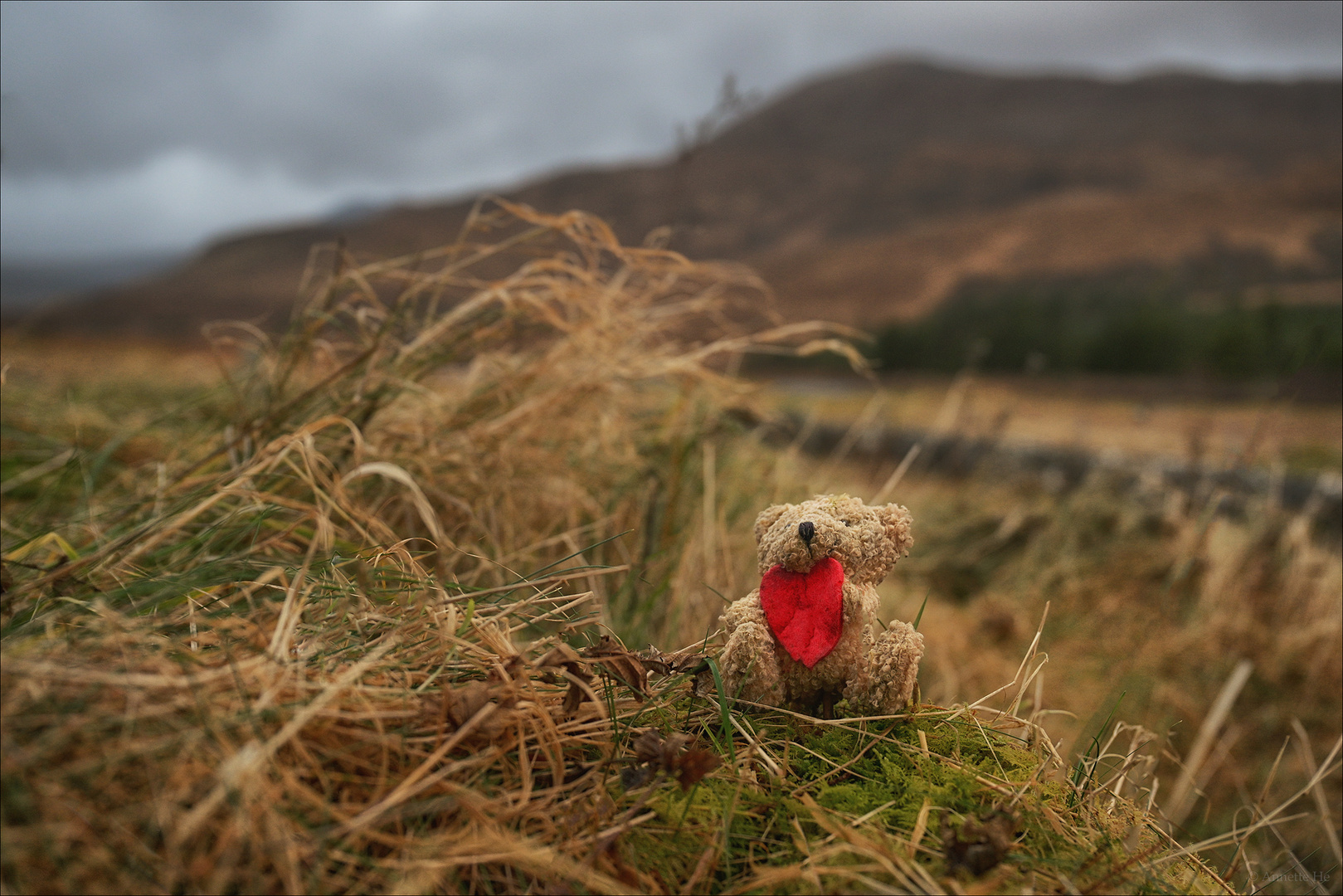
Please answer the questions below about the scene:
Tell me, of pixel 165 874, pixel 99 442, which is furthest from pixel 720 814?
pixel 99 442

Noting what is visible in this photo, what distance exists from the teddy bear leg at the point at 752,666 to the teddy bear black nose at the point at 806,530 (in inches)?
6.2

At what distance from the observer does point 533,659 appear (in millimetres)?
1377

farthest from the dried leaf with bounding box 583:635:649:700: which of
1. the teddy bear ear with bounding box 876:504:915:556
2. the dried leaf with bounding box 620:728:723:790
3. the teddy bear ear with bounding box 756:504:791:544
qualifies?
the teddy bear ear with bounding box 876:504:915:556

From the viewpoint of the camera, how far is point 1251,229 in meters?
48.8

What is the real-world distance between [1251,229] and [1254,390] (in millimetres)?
48323

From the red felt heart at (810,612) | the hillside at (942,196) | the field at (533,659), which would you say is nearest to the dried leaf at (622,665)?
the field at (533,659)

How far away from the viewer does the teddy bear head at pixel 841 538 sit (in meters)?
1.25

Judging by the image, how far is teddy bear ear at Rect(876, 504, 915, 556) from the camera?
1321mm

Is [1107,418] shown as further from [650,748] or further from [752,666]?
[650,748]

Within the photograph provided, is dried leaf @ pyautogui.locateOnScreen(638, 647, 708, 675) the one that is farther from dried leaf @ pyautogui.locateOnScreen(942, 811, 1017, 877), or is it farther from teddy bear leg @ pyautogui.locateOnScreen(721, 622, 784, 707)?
dried leaf @ pyautogui.locateOnScreen(942, 811, 1017, 877)

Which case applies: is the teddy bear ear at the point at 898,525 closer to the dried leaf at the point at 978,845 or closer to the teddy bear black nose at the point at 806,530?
the teddy bear black nose at the point at 806,530

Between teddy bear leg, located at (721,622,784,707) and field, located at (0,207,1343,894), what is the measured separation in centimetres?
5

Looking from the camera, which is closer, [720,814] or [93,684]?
[93,684]

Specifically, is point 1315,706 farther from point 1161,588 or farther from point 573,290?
point 573,290
